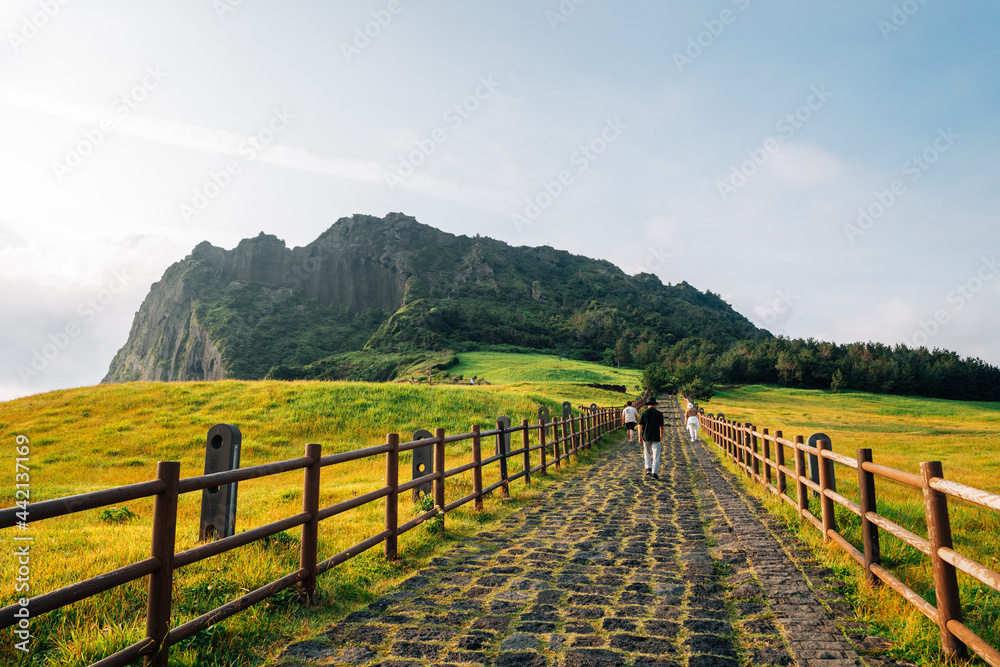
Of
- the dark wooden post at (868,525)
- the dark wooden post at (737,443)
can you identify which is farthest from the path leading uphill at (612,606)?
the dark wooden post at (737,443)

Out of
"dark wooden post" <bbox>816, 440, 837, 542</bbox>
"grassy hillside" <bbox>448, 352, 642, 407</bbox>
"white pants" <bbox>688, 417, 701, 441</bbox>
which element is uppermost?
"grassy hillside" <bbox>448, 352, 642, 407</bbox>

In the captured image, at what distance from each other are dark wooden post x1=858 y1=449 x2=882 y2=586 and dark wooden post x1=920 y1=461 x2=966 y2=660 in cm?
143

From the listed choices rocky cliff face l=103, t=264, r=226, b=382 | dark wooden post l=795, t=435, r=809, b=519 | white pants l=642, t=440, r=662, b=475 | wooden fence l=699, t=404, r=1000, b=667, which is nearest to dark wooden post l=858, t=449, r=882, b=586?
wooden fence l=699, t=404, r=1000, b=667

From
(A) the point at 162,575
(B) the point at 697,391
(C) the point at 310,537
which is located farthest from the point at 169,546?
(B) the point at 697,391

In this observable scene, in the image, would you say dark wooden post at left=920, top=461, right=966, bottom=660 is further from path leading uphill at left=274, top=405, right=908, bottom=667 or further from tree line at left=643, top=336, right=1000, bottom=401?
tree line at left=643, top=336, right=1000, bottom=401

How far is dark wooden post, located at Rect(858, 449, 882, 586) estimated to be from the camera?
4.92 metres

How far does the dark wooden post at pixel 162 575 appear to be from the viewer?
3244 mm

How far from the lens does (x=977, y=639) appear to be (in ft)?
9.93

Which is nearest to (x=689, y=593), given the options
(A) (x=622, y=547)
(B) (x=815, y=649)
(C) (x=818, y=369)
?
(B) (x=815, y=649)

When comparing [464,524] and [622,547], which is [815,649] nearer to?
[622,547]

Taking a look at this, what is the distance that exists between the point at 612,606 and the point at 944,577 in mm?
2300

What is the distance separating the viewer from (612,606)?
4645 mm

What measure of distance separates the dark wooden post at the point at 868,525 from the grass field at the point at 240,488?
174 inches

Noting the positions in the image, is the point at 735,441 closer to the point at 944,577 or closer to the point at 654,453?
the point at 654,453
